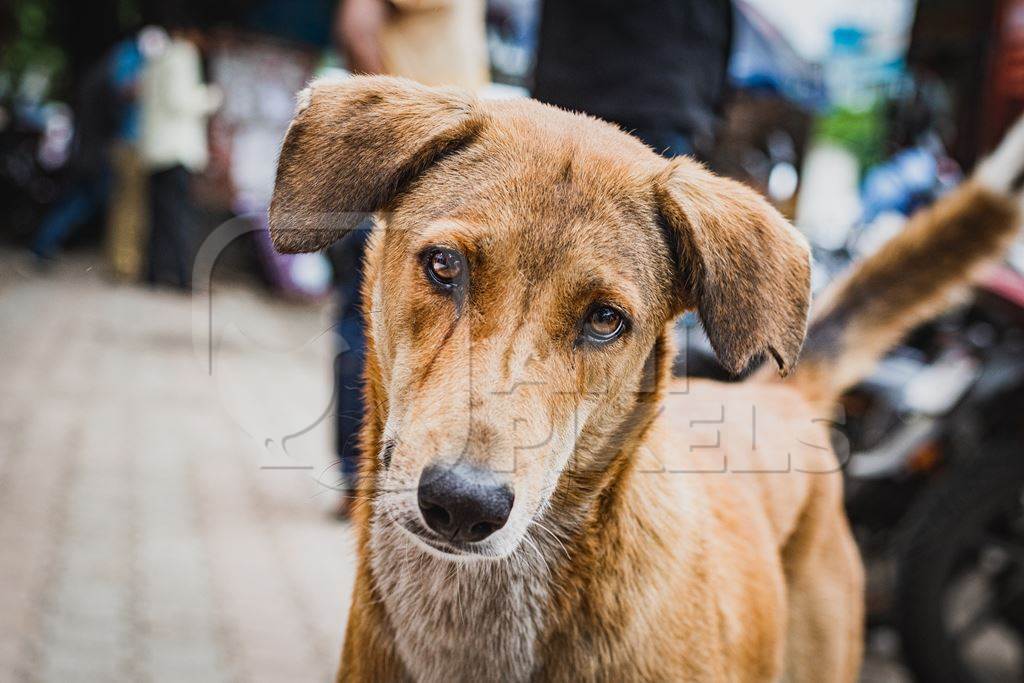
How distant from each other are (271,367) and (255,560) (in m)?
3.98

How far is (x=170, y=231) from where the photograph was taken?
36.2 feet

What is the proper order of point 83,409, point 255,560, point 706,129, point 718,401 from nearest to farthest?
point 718,401
point 706,129
point 255,560
point 83,409

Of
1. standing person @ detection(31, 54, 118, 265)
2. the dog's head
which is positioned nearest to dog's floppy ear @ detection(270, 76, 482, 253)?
the dog's head

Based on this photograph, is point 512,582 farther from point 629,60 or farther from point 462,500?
point 629,60

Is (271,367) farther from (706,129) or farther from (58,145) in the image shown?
(58,145)

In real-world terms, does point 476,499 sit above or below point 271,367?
above

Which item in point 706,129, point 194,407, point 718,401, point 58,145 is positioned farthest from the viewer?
point 58,145

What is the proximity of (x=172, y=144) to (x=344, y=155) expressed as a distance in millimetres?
9169

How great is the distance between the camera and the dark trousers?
10.7 m

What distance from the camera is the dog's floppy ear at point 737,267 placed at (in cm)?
206

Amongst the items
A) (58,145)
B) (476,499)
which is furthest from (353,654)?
(58,145)

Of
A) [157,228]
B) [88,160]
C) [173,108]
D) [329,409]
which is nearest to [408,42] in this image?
[329,409]

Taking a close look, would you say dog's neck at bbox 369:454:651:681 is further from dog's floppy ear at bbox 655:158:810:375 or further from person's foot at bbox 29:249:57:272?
person's foot at bbox 29:249:57:272

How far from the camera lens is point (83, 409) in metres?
6.46
